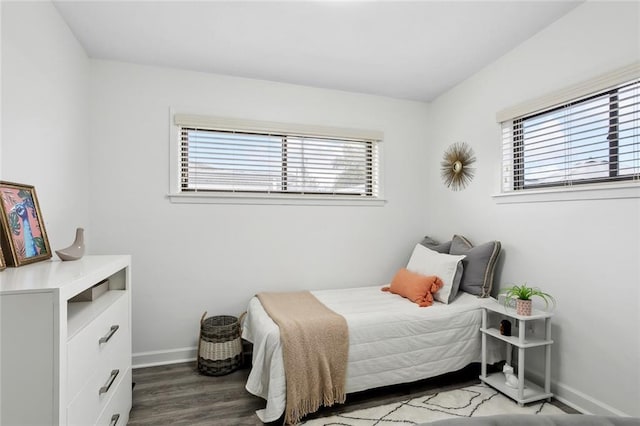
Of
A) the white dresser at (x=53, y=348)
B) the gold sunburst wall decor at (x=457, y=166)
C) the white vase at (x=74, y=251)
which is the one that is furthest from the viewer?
the gold sunburst wall decor at (x=457, y=166)

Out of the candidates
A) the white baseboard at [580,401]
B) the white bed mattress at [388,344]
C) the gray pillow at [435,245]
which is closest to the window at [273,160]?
the gray pillow at [435,245]

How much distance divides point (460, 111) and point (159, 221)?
3006 mm

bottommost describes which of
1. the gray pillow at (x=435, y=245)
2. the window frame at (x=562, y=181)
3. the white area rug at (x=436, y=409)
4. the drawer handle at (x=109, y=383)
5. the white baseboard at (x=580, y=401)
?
the white area rug at (x=436, y=409)

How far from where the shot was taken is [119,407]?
177 cm

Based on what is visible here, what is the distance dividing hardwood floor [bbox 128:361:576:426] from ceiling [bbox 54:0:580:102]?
2.57m

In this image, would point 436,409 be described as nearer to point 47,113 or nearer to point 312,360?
point 312,360

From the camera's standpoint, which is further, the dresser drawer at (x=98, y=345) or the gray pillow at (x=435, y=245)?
the gray pillow at (x=435, y=245)

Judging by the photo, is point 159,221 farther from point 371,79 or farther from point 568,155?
point 568,155

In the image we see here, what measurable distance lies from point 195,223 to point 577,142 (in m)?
2.99

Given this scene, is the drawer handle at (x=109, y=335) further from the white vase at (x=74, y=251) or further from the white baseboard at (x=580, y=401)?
the white baseboard at (x=580, y=401)

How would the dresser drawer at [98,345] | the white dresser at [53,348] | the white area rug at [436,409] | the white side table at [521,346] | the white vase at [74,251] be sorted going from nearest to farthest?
the white dresser at [53,348]
the dresser drawer at [98,345]
the white vase at [74,251]
the white area rug at [436,409]
the white side table at [521,346]

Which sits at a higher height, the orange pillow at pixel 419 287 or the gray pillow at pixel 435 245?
the gray pillow at pixel 435 245

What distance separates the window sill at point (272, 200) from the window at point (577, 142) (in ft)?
4.27

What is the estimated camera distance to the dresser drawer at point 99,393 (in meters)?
1.23
